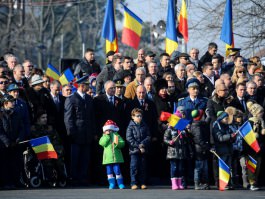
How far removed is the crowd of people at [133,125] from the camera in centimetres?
2202

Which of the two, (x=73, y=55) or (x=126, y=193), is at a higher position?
(x=73, y=55)

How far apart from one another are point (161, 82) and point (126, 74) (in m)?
0.94

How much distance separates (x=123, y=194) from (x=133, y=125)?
83.5 inches

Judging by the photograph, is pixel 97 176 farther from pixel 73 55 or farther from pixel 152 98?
pixel 73 55

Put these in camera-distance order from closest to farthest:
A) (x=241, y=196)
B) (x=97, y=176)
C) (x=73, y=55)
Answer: (x=241, y=196) → (x=97, y=176) → (x=73, y=55)

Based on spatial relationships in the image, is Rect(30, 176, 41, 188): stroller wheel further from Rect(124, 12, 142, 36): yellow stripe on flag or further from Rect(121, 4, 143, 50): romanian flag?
Rect(124, 12, 142, 36): yellow stripe on flag

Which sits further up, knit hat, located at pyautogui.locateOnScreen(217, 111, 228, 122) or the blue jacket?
knit hat, located at pyautogui.locateOnScreen(217, 111, 228, 122)

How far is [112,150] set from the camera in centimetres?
2216

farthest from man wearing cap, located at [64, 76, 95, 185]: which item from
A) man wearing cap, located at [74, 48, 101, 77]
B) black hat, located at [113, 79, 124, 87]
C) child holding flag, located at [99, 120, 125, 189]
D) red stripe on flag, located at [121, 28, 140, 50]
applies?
red stripe on flag, located at [121, 28, 140, 50]

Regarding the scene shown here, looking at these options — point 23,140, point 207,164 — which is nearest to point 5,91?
point 23,140

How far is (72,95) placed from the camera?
22.8m

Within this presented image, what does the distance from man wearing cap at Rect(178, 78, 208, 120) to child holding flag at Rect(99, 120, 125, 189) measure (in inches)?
Result: 59.2

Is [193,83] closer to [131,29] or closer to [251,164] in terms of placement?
[251,164]

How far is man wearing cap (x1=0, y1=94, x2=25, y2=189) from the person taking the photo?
2164 centimetres
